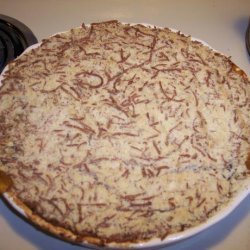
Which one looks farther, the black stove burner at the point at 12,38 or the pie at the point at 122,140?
the black stove burner at the point at 12,38

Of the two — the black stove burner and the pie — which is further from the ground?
the black stove burner

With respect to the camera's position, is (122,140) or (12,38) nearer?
(122,140)

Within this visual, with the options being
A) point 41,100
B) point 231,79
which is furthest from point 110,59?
point 231,79

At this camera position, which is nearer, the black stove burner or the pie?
the pie

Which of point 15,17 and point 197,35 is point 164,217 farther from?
point 15,17

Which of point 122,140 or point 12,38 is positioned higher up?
point 12,38
